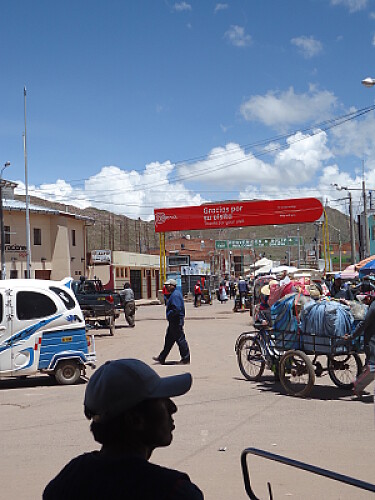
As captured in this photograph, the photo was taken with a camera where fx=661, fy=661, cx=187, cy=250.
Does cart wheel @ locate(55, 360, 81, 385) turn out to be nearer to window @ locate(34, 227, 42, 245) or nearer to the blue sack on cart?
the blue sack on cart

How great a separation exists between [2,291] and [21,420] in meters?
3.02

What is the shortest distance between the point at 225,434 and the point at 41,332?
15.9 feet

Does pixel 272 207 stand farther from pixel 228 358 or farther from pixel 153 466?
pixel 153 466

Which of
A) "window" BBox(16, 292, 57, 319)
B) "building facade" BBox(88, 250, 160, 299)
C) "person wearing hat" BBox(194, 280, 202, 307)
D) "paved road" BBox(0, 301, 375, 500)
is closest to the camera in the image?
"paved road" BBox(0, 301, 375, 500)

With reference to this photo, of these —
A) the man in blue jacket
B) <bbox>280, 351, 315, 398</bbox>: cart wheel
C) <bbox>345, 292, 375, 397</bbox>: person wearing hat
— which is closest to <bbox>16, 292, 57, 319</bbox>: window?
the man in blue jacket

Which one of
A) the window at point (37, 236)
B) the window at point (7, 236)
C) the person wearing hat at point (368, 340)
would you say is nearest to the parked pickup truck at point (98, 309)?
the person wearing hat at point (368, 340)

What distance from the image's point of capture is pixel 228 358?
609 inches

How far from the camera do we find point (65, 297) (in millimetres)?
11969

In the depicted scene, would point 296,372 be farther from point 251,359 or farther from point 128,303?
point 128,303

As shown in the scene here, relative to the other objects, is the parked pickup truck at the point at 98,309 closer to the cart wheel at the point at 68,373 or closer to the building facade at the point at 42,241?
the cart wheel at the point at 68,373

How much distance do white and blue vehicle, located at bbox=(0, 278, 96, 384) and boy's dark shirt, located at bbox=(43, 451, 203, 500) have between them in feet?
31.0

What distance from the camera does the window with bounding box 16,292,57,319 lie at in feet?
37.7

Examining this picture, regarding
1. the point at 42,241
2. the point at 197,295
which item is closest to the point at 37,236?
the point at 42,241

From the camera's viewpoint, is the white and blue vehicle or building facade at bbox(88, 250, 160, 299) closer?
the white and blue vehicle
